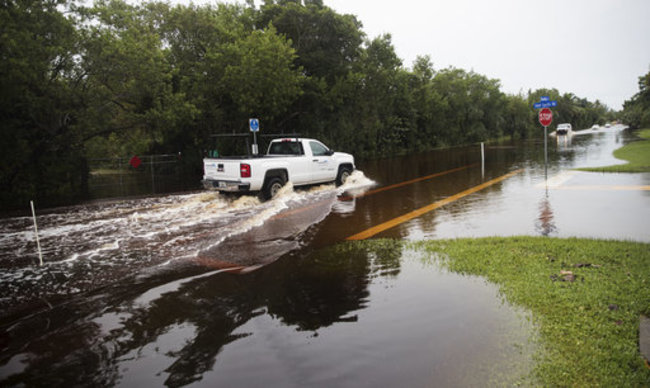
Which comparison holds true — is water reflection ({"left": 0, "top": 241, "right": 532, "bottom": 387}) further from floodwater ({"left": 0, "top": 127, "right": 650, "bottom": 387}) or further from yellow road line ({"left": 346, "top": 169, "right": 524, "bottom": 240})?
yellow road line ({"left": 346, "top": 169, "right": 524, "bottom": 240})

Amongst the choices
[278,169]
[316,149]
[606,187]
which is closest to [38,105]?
[278,169]

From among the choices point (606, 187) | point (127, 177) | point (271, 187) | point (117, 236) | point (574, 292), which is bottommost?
point (574, 292)

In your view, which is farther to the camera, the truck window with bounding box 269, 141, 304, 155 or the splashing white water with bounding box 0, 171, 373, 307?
the truck window with bounding box 269, 141, 304, 155

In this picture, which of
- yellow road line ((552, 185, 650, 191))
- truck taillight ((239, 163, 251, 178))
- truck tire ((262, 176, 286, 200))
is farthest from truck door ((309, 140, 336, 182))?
yellow road line ((552, 185, 650, 191))

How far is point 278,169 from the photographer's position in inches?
486

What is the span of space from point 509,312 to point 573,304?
67cm

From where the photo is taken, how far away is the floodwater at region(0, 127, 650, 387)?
3486 mm

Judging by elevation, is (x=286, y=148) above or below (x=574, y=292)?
above

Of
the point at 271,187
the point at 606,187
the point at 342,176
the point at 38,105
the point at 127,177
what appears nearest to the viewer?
the point at 606,187

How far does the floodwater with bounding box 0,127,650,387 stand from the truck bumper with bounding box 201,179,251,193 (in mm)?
1355

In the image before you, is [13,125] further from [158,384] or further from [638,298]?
[638,298]

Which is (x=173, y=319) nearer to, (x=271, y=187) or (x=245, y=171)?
(x=245, y=171)

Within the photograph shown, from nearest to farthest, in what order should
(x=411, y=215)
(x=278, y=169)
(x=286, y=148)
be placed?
(x=411, y=215) < (x=278, y=169) < (x=286, y=148)

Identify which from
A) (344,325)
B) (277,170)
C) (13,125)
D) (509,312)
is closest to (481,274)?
(509,312)
